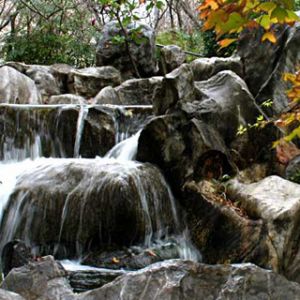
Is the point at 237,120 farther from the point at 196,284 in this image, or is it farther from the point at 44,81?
the point at 44,81

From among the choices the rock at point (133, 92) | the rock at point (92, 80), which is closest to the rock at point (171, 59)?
the rock at point (92, 80)

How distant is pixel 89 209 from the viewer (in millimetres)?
5840

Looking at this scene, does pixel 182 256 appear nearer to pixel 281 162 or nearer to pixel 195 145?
pixel 195 145

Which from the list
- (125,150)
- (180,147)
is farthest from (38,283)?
(125,150)

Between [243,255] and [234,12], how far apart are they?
4.16m

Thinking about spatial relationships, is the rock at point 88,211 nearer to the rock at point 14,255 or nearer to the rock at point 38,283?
the rock at point 14,255

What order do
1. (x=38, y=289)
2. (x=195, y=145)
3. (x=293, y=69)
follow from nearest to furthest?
(x=38, y=289) → (x=195, y=145) → (x=293, y=69)

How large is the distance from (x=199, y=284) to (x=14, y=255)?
2.80 m

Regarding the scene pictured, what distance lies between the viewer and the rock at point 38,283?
10.9 feet

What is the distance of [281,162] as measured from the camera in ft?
22.7

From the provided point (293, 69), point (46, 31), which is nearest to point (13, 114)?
point (293, 69)

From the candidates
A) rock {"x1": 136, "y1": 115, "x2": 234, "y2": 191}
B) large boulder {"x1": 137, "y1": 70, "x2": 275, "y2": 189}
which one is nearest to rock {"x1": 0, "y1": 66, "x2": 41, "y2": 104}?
large boulder {"x1": 137, "y1": 70, "x2": 275, "y2": 189}

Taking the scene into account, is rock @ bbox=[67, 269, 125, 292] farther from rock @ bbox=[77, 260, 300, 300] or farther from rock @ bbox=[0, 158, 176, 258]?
rock @ bbox=[77, 260, 300, 300]

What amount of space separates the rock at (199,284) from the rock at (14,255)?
7.40ft
